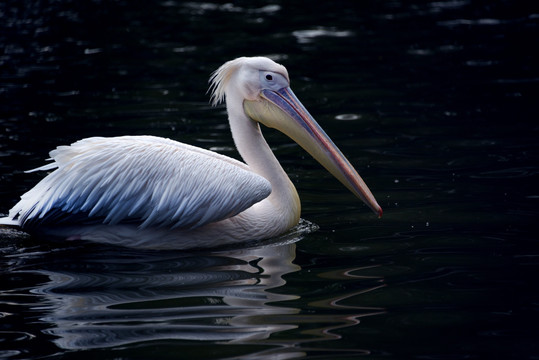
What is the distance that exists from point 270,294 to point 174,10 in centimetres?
1280

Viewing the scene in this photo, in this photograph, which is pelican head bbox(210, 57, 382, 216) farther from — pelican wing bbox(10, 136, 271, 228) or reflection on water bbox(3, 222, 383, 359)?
reflection on water bbox(3, 222, 383, 359)

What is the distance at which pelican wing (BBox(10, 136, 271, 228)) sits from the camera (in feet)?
16.0

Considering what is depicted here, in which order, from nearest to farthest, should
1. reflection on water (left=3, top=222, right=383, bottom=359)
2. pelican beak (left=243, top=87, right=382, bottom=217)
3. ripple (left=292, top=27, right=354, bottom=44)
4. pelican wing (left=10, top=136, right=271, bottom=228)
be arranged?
reflection on water (left=3, top=222, right=383, bottom=359) → pelican wing (left=10, top=136, right=271, bottom=228) → pelican beak (left=243, top=87, right=382, bottom=217) → ripple (left=292, top=27, right=354, bottom=44)

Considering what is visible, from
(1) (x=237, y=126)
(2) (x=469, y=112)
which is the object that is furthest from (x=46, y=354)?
(2) (x=469, y=112)

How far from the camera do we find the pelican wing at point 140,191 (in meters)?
4.88

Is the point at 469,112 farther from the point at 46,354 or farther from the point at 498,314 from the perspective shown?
the point at 46,354

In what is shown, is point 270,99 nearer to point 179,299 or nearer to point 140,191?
point 140,191

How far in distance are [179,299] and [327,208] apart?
1897 mm

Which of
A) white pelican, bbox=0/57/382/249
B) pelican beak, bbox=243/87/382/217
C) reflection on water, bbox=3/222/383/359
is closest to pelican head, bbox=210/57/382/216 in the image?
pelican beak, bbox=243/87/382/217

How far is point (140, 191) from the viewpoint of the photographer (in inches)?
193

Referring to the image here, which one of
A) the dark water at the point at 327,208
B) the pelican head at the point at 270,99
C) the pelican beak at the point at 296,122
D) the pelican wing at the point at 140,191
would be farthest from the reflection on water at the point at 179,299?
the pelican head at the point at 270,99

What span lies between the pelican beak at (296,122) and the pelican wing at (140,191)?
506 mm

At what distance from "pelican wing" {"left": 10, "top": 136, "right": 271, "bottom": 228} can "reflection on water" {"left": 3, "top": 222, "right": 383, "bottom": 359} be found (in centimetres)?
22

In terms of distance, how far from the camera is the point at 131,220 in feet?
16.3
